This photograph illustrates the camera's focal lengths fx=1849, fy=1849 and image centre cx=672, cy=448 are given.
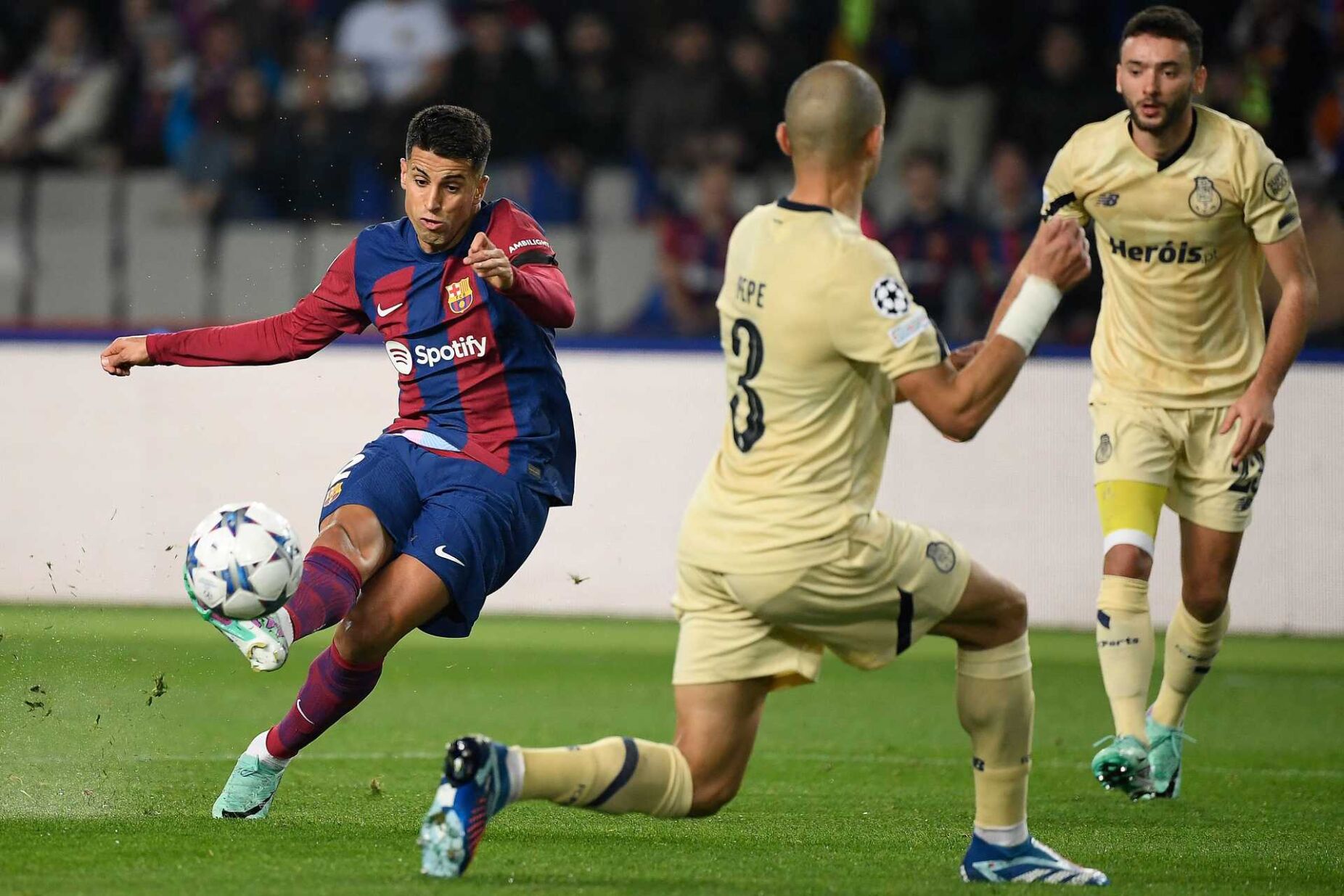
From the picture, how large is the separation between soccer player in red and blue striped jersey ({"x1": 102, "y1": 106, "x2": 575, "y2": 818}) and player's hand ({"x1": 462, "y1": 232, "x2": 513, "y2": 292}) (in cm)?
13

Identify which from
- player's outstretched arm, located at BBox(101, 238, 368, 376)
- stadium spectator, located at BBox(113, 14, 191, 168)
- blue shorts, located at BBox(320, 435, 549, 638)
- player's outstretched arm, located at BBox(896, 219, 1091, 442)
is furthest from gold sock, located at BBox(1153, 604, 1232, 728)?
stadium spectator, located at BBox(113, 14, 191, 168)

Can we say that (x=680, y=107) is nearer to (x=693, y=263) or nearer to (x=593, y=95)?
(x=593, y=95)

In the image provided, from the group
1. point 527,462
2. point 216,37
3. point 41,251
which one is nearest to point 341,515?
point 527,462

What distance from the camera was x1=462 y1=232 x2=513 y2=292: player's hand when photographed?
4801 millimetres

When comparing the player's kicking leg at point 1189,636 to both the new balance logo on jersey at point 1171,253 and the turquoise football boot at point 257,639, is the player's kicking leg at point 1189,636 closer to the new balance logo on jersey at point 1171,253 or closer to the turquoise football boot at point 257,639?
the new balance logo on jersey at point 1171,253

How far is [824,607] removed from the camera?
406cm

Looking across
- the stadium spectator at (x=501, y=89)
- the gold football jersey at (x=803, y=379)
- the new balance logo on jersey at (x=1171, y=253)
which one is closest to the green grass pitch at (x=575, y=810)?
the gold football jersey at (x=803, y=379)

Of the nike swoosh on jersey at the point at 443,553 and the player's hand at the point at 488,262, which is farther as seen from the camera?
the nike swoosh on jersey at the point at 443,553

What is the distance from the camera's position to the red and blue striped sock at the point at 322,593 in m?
4.82

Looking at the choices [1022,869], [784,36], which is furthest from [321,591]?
[784,36]

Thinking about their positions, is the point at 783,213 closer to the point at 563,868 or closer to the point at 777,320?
the point at 777,320

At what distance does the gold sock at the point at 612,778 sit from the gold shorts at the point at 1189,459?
2452 mm

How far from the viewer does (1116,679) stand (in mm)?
5867

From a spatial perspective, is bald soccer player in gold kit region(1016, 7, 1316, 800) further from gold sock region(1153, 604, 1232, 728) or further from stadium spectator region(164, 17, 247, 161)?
stadium spectator region(164, 17, 247, 161)
